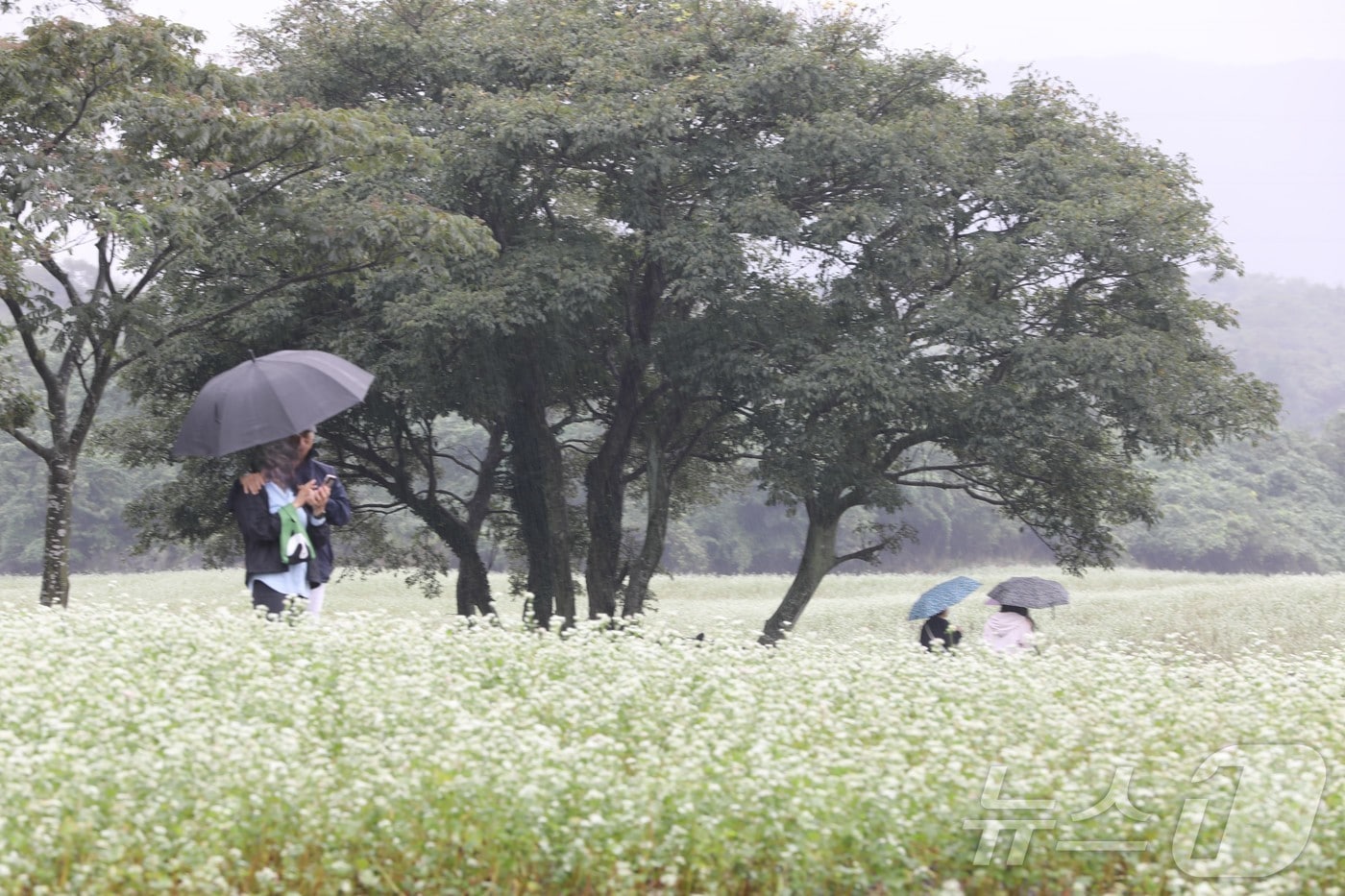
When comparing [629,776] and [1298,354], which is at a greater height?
[1298,354]

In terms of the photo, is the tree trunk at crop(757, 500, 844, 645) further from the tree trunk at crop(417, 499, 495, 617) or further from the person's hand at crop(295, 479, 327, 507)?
the person's hand at crop(295, 479, 327, 507)

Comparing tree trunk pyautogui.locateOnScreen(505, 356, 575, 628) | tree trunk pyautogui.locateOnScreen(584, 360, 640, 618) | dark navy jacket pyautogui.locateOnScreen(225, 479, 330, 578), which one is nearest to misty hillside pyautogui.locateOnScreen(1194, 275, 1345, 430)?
tree trunk pyautogui.locateOnScreen(584, 360, 640, 618)

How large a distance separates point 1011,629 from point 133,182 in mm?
10237

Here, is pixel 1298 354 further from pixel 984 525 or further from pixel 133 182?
pixel 133 182

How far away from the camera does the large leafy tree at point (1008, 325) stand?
68.7 feet

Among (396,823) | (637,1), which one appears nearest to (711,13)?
(637,1)

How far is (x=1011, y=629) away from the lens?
11.4 m

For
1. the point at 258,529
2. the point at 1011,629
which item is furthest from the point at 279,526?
the point at 1011,629

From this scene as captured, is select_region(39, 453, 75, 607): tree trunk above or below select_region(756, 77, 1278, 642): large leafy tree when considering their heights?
below

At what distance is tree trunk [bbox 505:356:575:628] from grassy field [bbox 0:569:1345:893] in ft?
48.7

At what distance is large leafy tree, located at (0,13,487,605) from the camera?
1473 cm

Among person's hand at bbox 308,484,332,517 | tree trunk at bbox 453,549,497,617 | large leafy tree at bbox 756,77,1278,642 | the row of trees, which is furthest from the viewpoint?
tree trunk at bbox 453,549,497,617

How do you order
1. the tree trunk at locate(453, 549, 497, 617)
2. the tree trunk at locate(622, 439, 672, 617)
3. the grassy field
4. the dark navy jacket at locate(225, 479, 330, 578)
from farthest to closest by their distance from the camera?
1. the tree trunk at locate(453, 549, 497, 617)
2. the tree trunk at locate(622, 439, 672, 617)
3. the dark navy jacket at locate(225, 479, 330, 578)
4. the grassy field

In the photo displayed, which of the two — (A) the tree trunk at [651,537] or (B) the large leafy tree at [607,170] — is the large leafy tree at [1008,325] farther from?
(A) the tree trunk at [651,537]
